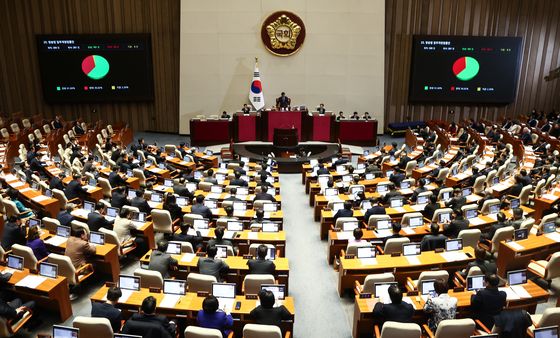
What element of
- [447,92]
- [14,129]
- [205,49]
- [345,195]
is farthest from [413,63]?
[14,129]

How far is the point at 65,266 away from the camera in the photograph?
7.16 metres

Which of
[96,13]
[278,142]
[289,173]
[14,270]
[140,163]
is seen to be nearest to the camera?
[14,270]

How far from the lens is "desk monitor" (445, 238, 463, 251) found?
7805mm

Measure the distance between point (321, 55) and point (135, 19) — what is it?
8.81m

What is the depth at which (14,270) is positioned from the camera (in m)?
7.06

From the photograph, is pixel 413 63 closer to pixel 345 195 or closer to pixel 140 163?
pixel 345 195

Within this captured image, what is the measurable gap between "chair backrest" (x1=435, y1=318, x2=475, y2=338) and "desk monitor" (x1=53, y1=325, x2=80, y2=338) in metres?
4.30

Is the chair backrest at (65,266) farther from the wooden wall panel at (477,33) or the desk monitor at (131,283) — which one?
the wooden wall panel at (477,33)

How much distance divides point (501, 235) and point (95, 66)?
18.7 meters

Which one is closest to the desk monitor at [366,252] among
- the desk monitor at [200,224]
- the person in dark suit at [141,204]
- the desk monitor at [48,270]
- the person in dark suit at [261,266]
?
the person in dark suit at [261,266]

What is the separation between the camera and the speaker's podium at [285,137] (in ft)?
59.2

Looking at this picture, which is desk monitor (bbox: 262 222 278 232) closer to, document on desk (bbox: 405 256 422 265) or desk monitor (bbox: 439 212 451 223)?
document on desk (bbox: 405 256 422 265)

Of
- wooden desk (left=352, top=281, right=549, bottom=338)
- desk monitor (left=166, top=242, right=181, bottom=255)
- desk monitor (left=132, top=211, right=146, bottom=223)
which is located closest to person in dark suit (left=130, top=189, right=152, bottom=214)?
desk monitor (left=132, top=211, right=146, bottom=223)

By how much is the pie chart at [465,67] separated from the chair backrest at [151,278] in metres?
18.9
